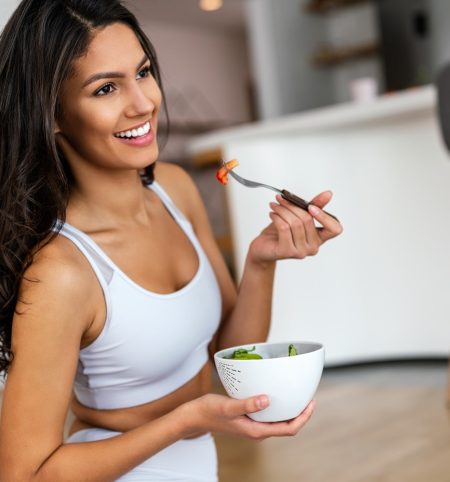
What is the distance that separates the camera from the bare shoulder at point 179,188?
4.46ft

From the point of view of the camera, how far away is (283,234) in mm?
983

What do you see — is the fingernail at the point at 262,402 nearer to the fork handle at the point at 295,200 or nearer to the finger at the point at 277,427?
the finger at the point at 277,427

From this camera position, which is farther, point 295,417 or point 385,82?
point 385,82

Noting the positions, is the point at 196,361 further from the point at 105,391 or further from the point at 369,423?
the point at 369,423

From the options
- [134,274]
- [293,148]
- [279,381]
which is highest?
[293,148]

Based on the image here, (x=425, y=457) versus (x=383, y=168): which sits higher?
(x=383, y=168)

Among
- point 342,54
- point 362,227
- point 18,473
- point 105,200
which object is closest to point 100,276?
point 105,200

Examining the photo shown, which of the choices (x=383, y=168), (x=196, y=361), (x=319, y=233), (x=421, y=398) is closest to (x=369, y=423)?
(x=421, y=398)

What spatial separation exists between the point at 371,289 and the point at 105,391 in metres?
2.28

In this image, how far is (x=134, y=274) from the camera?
1121 mm

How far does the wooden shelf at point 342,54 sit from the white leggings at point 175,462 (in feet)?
17.3

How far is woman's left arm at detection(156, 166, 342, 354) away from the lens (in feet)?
3.18

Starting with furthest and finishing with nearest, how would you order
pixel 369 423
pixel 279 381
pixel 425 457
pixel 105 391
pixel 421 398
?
1. pixel 421 398
2. pixel 369 423
3. pixel 425 457
4. pixel 105 391
5. pixel 279 381

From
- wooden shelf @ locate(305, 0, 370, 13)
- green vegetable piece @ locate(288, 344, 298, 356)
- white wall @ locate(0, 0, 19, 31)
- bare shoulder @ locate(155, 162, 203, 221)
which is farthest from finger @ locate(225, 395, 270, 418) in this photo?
wooden shelf @ locate(305, 0, 370, 13)
